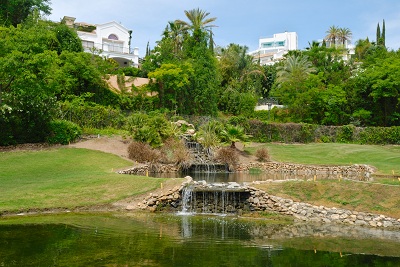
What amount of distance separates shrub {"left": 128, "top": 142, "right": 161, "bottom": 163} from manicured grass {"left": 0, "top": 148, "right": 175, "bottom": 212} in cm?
319

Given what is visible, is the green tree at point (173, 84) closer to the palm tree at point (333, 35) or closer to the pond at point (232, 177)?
the pond at point (232, 177)

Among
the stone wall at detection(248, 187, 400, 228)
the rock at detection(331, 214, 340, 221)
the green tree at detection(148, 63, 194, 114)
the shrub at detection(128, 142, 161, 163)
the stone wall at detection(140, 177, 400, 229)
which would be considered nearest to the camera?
the stone wall at detection(248, 187, 400, 228)

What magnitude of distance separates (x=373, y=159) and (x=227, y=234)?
24.5 metres

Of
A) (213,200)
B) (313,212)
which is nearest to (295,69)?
(213,200)

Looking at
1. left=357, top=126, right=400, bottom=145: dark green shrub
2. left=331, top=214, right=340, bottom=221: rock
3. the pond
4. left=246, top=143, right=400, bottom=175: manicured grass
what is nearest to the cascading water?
left=331, top=214, right=340, bottom=221: rock

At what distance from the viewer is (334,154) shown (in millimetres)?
36062

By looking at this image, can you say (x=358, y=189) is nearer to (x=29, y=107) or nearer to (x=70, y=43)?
(x=29, y=107)

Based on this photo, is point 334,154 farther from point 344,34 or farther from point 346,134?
point 344,34

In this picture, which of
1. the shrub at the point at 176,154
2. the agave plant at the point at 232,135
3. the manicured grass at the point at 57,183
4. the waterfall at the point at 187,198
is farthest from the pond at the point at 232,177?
the waterfall at the point at 187,198

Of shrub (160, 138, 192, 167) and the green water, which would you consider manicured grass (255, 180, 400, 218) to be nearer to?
the green water

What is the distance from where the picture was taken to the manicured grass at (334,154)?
3234 cm

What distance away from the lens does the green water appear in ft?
31.1

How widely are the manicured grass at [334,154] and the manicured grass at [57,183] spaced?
51.9ft

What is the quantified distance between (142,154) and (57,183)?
37.8 feet
